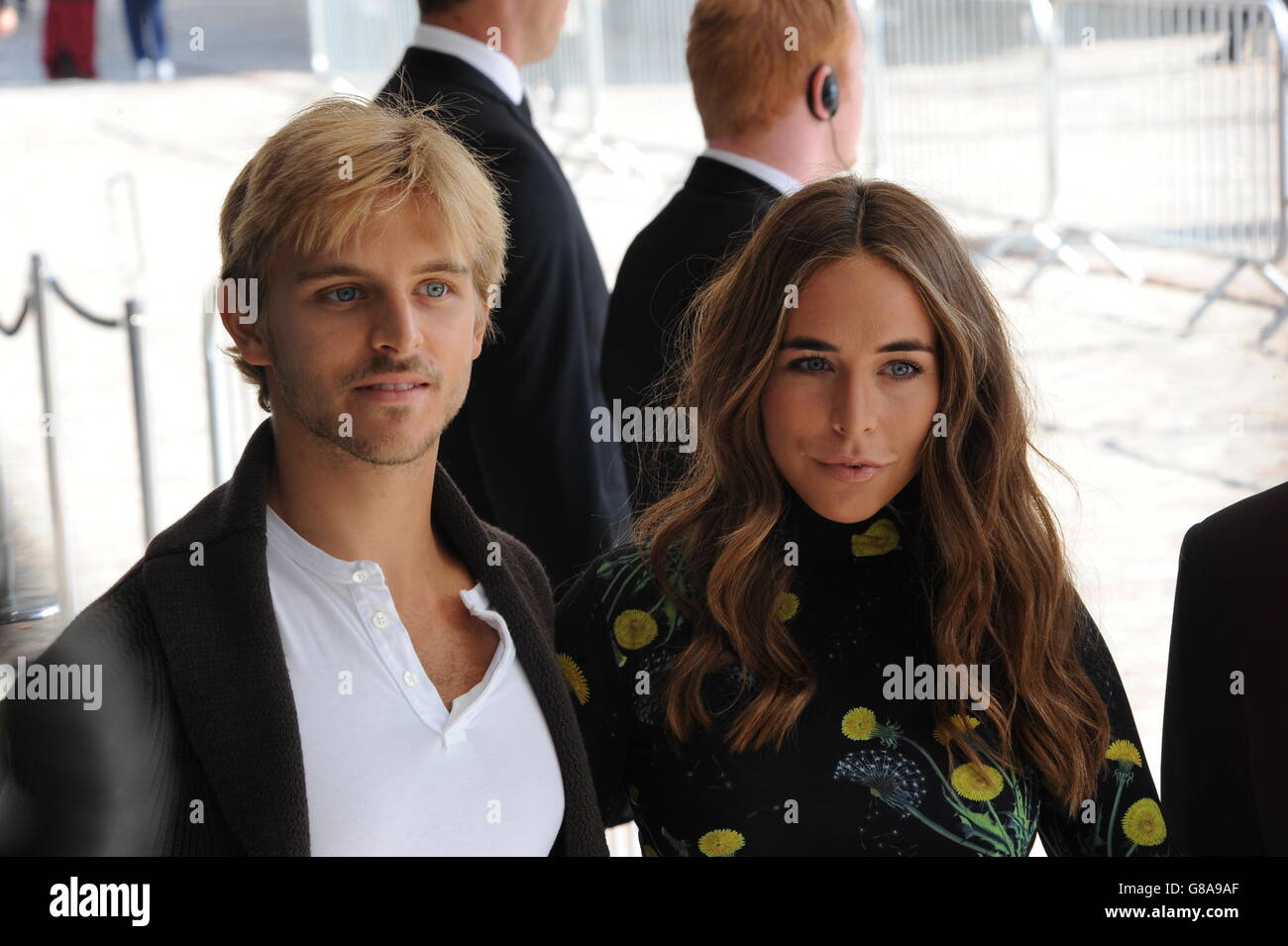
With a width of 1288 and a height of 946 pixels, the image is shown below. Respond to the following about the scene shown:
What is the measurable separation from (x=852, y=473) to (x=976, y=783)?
13.0 inches

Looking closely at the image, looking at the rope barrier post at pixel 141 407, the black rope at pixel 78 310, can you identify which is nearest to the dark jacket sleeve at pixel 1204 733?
the rope barrier post at pixel 141 407

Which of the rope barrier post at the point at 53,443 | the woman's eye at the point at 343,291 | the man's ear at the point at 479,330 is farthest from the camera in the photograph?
the rope barrier post at the point at 53,443

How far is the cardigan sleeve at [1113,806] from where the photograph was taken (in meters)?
1.59

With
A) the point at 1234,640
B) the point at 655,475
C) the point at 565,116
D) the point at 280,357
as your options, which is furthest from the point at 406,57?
the point at 565,116

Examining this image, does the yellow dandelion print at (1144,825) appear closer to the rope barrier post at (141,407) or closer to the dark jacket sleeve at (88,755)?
the dark jacket sleeve at (88,755)

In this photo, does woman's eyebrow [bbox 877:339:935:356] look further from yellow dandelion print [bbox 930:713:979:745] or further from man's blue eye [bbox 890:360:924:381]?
yellow dandelion print [bbox 930:713:979:745]

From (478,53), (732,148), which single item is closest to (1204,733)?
(732,148)

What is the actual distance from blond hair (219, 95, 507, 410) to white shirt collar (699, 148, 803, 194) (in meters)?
1.14

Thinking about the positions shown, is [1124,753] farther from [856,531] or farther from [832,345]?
[832,345]

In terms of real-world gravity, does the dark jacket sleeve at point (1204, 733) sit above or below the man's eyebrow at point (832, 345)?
below

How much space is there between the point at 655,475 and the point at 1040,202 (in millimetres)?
6223

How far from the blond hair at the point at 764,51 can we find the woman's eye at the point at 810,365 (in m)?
1.09

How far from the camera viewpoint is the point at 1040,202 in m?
8.12

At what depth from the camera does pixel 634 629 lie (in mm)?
1648
